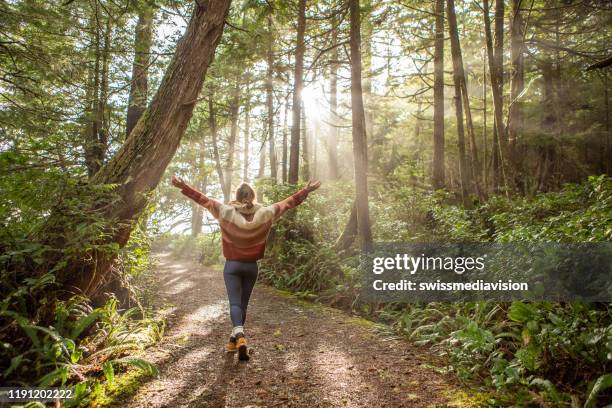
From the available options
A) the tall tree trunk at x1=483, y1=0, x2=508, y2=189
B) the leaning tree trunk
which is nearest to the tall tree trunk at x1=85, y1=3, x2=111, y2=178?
the leaning tree trunk

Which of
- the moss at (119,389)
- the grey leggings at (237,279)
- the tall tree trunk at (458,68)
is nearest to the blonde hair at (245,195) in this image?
the grey leggings at (237,279)

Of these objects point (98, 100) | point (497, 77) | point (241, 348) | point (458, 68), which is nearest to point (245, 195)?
point (241, 348)

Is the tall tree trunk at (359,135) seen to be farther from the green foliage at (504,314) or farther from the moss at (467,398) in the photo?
the moss at (467,398)

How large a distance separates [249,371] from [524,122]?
16.7 meters

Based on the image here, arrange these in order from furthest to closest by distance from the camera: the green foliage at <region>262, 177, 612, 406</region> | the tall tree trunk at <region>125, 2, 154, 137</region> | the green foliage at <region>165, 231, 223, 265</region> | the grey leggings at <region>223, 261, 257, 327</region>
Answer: the green foliage at <region>165, 231, 223, 265</region> → the tall tree trunk at <region>125, 2, 154, 137</region> → the grey leggings at <region>223, 261, 257, 327</region> → the green foliage at <region>262, 177, 612, 406</region>

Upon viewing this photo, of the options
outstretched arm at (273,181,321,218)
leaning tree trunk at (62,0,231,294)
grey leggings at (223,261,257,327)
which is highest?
leaning tree trunk at (62,0,231,294)

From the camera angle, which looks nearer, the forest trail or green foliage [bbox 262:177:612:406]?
green foliage [bbox 262:177:612:406]

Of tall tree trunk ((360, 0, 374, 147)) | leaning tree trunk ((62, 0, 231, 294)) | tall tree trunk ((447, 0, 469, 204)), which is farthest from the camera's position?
tall tree trunk ((360, 0, 374, 147))

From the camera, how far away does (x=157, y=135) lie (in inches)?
190

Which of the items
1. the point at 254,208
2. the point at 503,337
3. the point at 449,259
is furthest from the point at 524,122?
the point at 254,208

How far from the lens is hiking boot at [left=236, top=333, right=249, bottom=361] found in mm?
4262

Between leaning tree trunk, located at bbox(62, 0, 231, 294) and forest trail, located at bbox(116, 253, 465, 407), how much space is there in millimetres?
1583

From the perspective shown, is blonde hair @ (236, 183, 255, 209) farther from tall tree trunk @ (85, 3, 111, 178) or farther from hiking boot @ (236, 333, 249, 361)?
tall tree trunk @ (85, 3, 111, 178)

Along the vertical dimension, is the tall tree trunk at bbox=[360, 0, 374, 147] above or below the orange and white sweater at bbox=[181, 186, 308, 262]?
above
